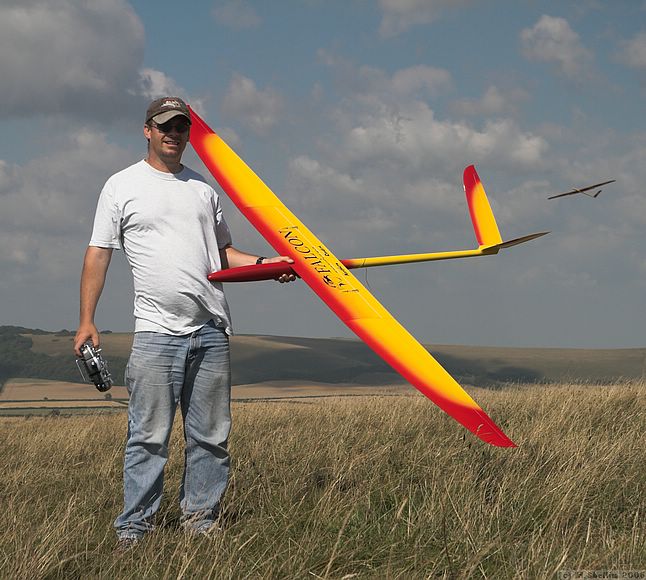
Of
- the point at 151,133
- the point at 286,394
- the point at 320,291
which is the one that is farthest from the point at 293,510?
the point at 286,394

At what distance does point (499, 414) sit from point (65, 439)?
184 inches

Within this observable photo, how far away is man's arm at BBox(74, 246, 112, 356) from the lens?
4160mm

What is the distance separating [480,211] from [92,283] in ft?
18.4

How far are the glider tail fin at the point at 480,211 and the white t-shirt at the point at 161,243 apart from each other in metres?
4.75

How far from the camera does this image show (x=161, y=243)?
4.19 meters

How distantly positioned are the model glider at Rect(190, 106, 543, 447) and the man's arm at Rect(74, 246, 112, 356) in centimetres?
67

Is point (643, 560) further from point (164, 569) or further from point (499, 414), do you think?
point (499, 414)

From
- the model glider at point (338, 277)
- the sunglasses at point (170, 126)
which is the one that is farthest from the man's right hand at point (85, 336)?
the sunglasses at point (170, 126)

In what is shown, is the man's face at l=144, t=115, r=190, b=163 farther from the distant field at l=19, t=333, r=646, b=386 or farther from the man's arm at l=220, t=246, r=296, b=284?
the distant field at l=19, t=333, r=646, b=386

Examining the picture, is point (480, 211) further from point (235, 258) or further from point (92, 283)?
point (92, 283)

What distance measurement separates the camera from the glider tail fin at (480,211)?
8.47m

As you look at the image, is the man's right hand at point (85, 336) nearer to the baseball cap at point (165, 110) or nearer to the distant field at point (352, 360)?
the baseball cap at point (165, 110)

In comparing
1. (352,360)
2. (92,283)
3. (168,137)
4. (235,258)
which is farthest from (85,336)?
(352,360)

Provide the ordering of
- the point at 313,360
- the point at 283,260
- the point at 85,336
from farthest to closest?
the point at 313,360 → the point at 283,260 → the point at 85,336
